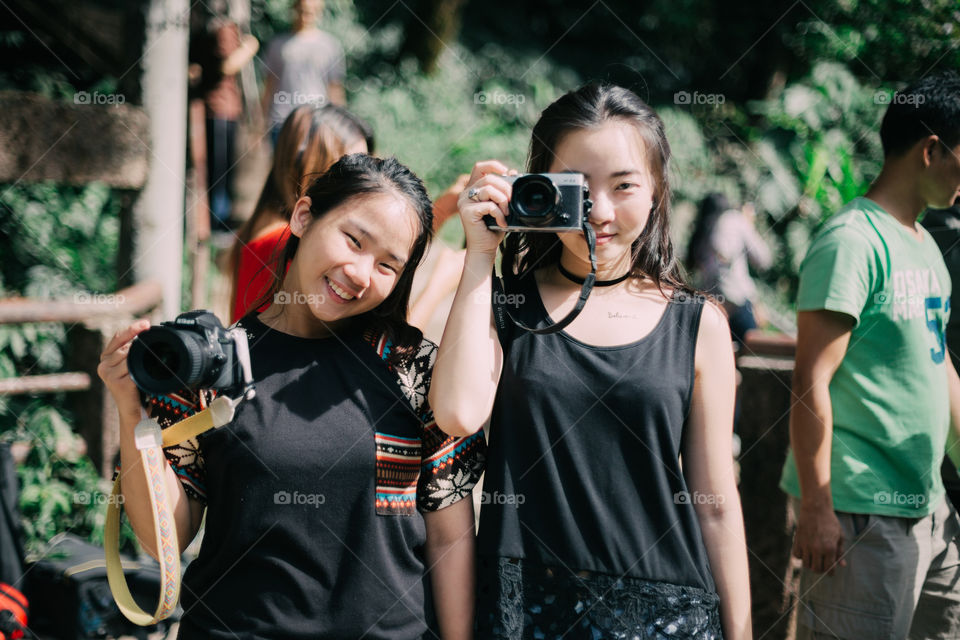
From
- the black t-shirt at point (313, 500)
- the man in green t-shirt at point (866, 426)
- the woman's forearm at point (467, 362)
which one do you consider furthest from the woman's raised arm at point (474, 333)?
the man in green t-shirt at point (866, 426)

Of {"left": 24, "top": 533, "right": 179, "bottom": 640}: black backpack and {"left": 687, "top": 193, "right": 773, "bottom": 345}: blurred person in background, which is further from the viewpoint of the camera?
{"left": 687, "top": 193, "right": 773, "bottom": 345}: blurred person in background

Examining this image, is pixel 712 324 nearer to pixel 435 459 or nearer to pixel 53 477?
pixel 435 459

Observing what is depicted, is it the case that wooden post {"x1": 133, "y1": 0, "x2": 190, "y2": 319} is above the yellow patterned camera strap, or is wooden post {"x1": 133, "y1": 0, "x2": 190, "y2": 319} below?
above

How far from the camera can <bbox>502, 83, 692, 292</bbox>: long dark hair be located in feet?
5.84

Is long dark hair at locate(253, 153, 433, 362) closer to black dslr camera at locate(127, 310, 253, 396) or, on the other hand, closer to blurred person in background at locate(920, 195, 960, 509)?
black dslr camera at locate(127, 310, 253, 396)

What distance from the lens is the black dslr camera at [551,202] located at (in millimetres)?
1619

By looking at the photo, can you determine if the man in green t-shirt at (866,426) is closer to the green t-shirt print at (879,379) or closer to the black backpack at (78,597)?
the green t-shirt print at (879,379)

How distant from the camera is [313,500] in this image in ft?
5.18

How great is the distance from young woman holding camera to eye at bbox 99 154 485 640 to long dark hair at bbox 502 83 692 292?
0.88 feet

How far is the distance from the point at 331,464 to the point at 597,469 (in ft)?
1.63

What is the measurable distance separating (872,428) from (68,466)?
2.80 m

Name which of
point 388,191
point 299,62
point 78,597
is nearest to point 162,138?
point 78,597

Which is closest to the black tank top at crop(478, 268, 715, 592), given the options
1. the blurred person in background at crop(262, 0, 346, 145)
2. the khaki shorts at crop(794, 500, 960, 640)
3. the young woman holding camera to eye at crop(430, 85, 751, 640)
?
the young woman holding camera to eye at crop(430, 85, 751, 640)

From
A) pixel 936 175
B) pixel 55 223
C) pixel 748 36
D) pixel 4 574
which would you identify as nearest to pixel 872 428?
pixel 936 175
